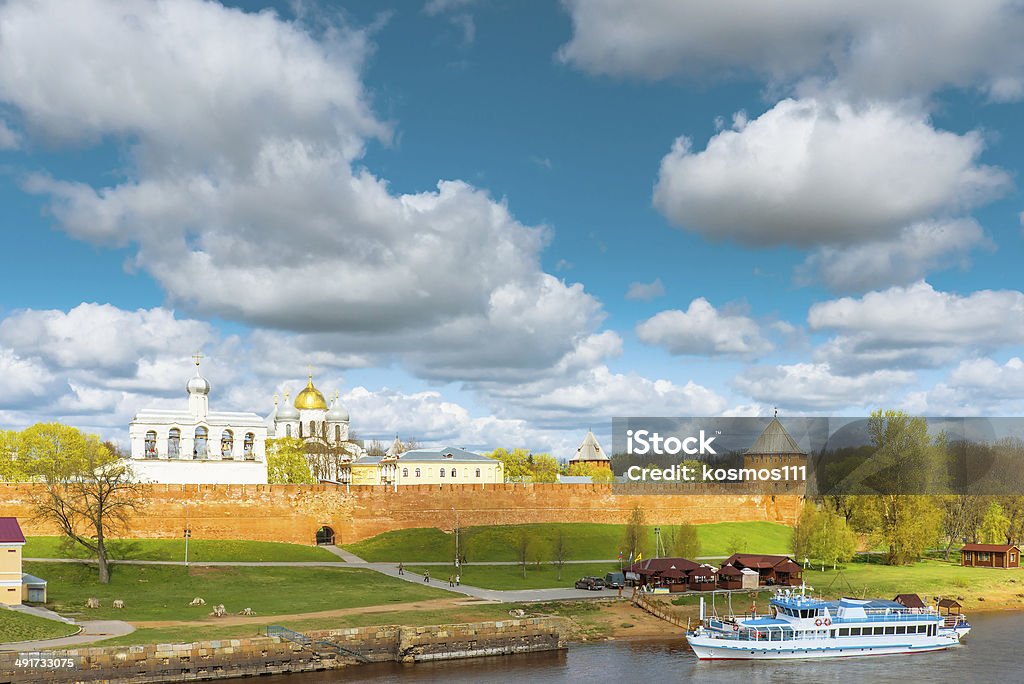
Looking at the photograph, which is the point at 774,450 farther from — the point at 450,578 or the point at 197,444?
the point at 197,444

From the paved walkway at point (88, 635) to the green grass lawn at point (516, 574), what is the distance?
21.9 meters

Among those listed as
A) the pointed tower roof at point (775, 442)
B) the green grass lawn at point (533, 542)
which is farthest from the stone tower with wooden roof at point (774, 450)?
the green grass lawn at point (533, 542)

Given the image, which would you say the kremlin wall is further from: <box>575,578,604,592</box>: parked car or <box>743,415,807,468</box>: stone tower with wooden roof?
<box>575,578,604,592</box>: parked car

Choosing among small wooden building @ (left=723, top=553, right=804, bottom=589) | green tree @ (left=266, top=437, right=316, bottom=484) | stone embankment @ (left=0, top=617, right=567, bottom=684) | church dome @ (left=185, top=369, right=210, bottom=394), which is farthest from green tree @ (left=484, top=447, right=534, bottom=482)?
A: stone embankment @ (left=0, top=617, right=567, bottom=684)

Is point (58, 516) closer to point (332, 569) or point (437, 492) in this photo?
point (332, 569)

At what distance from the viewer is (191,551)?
234ft

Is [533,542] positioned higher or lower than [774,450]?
lower

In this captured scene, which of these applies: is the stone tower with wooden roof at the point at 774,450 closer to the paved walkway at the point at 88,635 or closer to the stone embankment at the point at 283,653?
the stone embankment at the point at 283,653

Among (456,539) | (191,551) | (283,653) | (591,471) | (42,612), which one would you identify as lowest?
(283,653)

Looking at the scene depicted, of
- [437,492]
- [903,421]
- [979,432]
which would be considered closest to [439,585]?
[437,492]

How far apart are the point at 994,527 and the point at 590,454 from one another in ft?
261

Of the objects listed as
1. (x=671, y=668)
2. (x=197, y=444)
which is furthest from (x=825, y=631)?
(x=197, y=444)

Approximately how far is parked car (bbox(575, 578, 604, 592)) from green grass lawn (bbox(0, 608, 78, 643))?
98.6 feet

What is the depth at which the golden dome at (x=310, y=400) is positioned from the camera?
5064 inches
